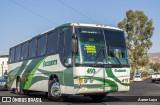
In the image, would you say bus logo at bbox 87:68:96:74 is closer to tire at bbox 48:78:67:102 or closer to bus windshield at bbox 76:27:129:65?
bus windshield at bbox 76:27:129:65

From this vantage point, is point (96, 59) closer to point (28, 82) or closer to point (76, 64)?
point (76, 64)

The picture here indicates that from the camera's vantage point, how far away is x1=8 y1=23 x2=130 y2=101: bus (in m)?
13.7

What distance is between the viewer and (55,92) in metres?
15.2

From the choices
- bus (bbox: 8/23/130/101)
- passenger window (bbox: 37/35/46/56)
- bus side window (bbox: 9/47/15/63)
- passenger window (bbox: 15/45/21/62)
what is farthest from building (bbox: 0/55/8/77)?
bus (bbox: 8/23/130/101)

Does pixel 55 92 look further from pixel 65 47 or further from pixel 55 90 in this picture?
pixel 65 47

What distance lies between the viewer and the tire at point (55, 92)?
48.9 ft

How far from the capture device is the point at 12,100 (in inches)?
586

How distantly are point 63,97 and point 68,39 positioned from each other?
8.11ft

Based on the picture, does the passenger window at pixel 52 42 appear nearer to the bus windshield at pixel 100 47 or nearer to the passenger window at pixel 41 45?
the passenger window at pixel 41 45

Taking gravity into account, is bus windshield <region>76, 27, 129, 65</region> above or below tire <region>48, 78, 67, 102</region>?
above

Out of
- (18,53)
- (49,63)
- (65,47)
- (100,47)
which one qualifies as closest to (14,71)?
(18,53)

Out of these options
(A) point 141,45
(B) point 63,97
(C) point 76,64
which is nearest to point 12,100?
(B) point 63,97

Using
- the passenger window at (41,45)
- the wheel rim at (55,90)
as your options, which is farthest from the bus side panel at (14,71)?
the wheel rim at (55,90)

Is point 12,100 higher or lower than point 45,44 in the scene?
lower
